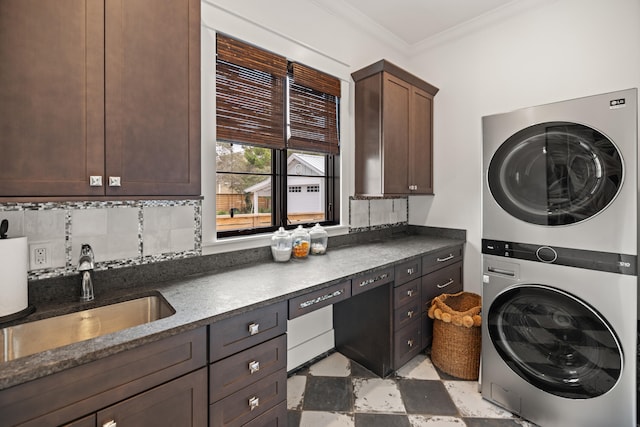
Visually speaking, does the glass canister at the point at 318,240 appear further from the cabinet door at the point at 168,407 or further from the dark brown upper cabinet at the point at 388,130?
the cabinet door at the point at 168,407

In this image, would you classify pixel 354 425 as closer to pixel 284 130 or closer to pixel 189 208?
pixel 189 208

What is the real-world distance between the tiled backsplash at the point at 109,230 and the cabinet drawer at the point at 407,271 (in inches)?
51.9

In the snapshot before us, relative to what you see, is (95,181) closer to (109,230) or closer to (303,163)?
(109,230)

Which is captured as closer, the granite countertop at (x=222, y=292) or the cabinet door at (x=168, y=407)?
the granite countertop at (x=222, y=292)

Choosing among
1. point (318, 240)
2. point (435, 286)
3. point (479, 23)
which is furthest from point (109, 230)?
point (479, 23)

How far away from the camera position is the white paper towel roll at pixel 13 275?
1097 millimetres

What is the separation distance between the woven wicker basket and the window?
3.73ft

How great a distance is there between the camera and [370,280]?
190 centimetres

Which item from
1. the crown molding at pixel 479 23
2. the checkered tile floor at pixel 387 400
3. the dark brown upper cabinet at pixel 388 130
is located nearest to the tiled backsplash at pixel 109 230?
the checkered tile floor at pixel 387 400

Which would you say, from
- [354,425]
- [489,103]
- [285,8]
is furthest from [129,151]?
[489,103]

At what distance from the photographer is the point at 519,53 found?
2545mm

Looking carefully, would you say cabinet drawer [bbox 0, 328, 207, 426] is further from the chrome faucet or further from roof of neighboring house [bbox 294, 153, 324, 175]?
roof of neighboring house [bbox 294, 153, 324, 175]

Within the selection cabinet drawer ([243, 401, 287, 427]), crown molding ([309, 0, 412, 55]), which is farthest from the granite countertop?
crown molding ([309, 0, 412, 55])

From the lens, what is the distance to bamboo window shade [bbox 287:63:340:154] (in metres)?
2.27
